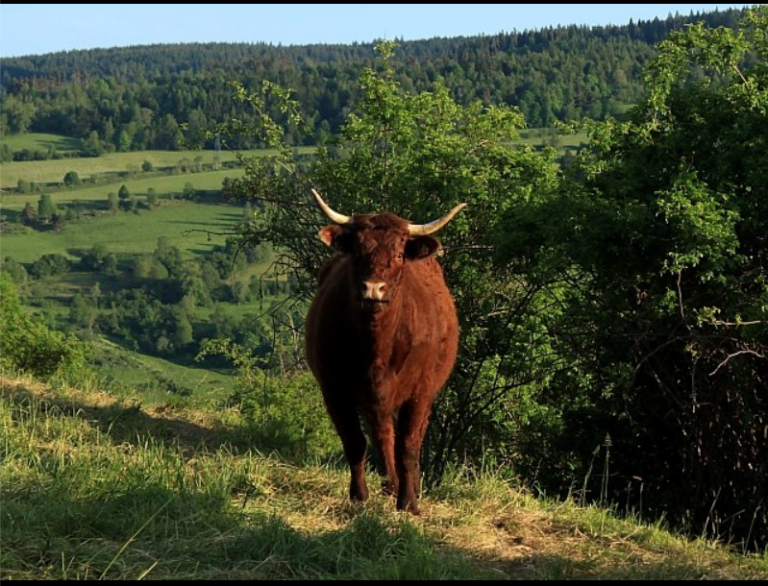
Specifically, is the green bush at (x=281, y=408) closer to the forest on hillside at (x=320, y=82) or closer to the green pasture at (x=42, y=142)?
the forest on hillside at (x=320, y=82)

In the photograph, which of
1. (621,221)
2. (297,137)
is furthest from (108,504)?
(297,137)

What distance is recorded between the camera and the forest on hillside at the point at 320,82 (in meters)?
27.0

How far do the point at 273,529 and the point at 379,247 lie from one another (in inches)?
89.5

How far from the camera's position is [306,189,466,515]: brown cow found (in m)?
7.36

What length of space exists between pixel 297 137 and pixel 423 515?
34.2 ft

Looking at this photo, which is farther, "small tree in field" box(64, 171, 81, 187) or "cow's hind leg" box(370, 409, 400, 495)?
"small tree in field" box(64, 171, 81, 187)

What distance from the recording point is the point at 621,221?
10953 mm

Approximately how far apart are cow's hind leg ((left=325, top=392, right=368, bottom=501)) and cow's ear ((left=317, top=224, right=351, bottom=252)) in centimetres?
131

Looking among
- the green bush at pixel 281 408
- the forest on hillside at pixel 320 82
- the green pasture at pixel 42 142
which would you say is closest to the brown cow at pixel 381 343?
the green bush at pixel 281 408

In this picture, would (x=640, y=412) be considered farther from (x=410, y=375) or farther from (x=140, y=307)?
(x=140, y=307)

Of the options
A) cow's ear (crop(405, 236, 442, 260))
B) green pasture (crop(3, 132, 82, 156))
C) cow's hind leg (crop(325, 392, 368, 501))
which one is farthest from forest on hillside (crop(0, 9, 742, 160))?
cow's hind leg (crop(325, 392, 368, 501))

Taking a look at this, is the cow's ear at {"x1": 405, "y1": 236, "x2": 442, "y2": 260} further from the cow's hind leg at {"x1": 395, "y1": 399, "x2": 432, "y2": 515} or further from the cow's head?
the cow's hind leg at {"x1": 395, "y1": 399, "x2": 432, "y2": 515}

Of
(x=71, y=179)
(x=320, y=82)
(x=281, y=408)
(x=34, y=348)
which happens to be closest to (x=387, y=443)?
(x=281, y=408)

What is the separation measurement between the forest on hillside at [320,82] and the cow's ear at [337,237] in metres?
6.89
